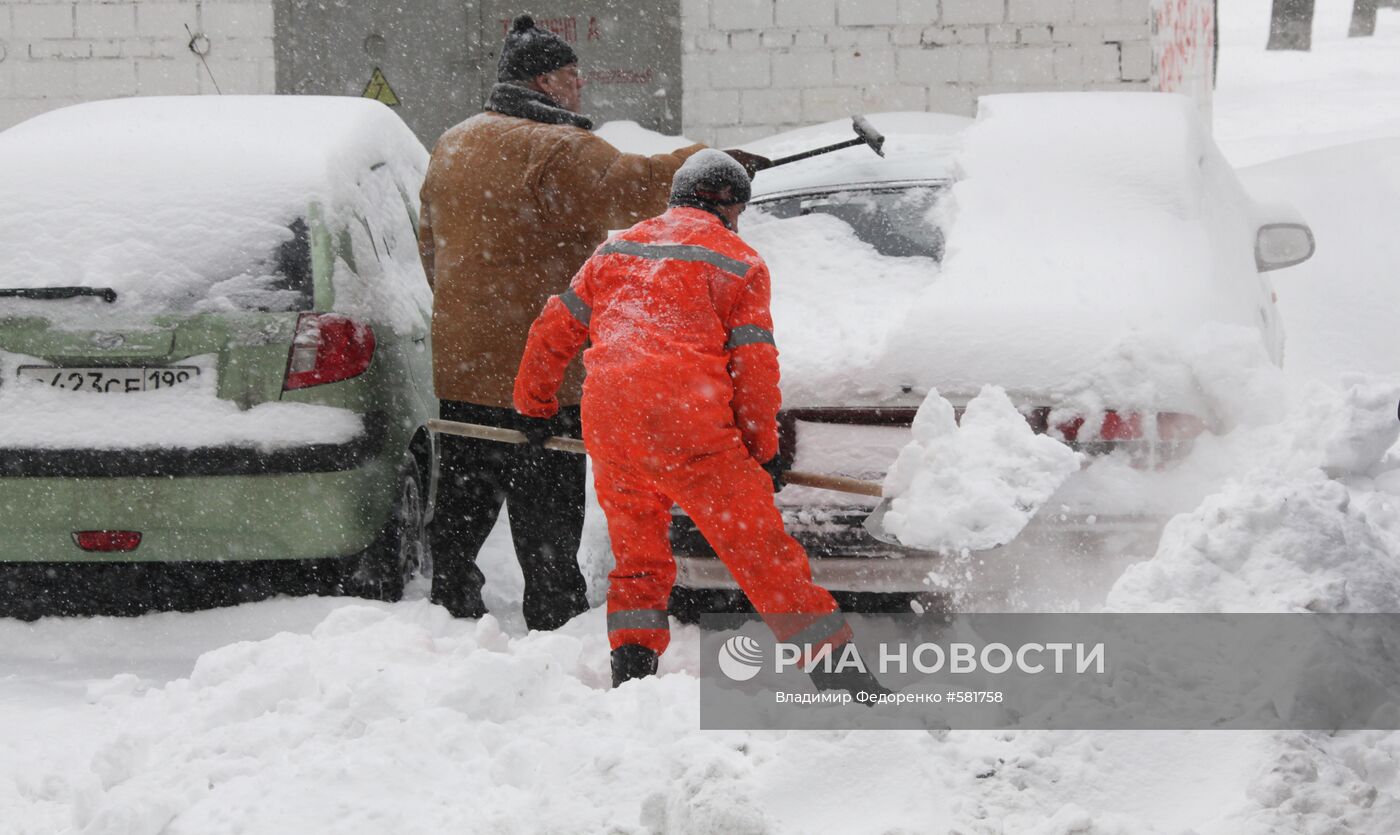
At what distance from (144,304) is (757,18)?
254 inches

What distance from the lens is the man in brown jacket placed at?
4.21 meters

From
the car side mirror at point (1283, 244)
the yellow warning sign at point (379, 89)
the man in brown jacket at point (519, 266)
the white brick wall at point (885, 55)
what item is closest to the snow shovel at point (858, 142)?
the man in brown jacket at point (519, 266)

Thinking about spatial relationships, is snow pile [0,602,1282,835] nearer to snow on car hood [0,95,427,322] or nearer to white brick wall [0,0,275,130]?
snow on car hood [0,95,427,322]

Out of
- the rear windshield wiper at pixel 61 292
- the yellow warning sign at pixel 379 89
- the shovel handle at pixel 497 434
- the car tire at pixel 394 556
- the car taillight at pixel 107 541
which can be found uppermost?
the yellow warning sign at pixel 379 89

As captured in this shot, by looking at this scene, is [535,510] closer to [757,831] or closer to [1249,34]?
[757,831]

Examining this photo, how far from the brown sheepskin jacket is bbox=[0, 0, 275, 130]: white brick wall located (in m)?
6.30

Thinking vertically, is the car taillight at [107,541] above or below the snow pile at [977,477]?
below

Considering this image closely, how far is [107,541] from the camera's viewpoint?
4121 millimetres

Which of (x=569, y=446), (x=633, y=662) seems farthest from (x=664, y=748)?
(x=569, y=446)

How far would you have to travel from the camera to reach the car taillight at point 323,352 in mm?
4167

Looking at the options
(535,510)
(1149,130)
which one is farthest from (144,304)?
(1149,130)

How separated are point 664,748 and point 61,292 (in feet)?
7.36

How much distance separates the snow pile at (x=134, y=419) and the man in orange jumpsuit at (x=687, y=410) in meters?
1.03

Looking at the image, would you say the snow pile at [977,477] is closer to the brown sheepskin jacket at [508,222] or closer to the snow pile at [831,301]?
the snow pile at [831,301]
